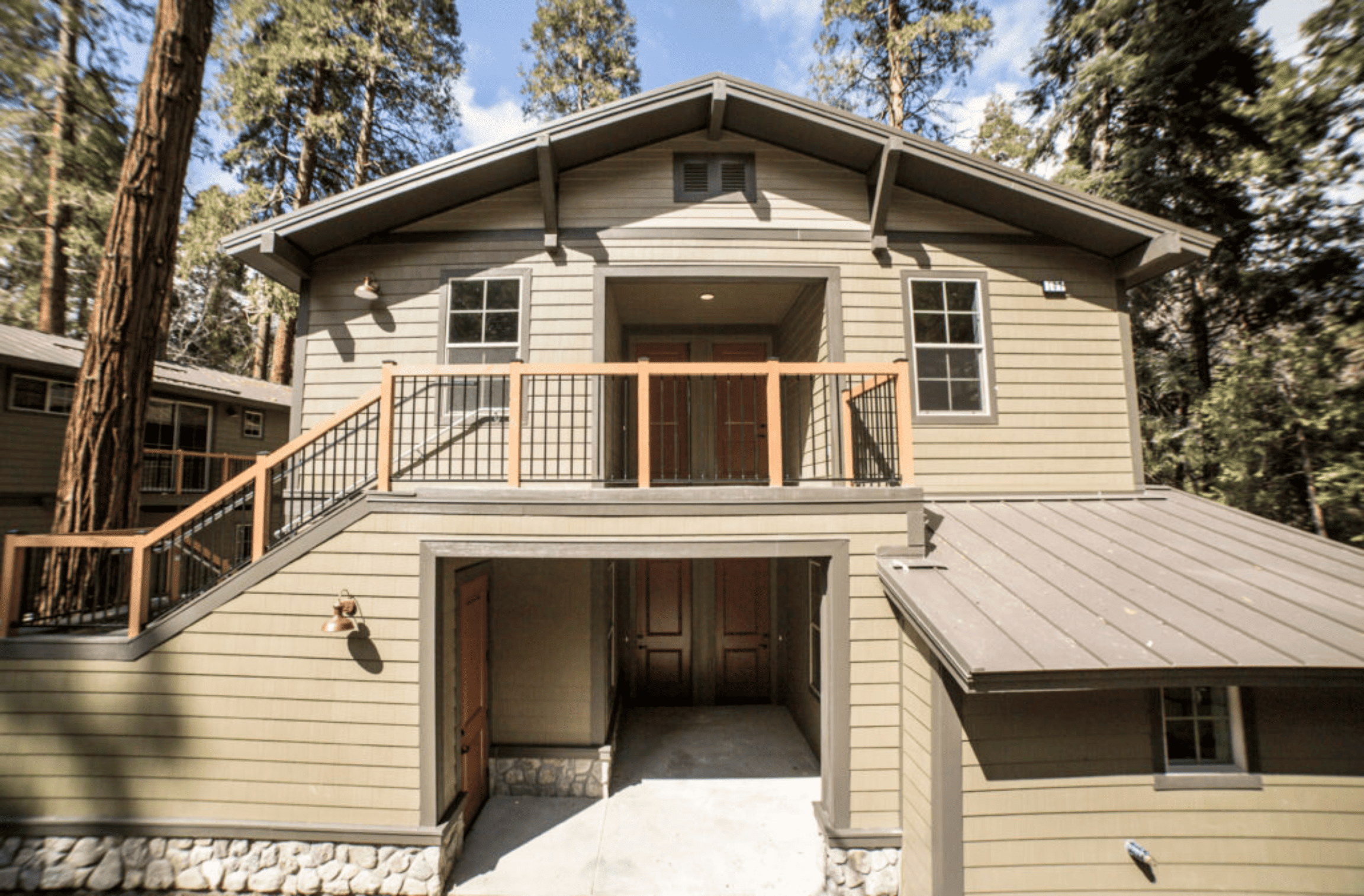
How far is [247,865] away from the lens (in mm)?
4164

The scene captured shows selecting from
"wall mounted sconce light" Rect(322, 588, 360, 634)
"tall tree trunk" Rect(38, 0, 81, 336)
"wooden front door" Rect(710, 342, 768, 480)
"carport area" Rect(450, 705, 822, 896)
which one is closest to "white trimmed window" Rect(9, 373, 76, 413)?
"tall tree trunk" Rect(38, 0, 81, 336)

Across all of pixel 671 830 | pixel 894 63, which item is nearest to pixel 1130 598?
pixel 671 830

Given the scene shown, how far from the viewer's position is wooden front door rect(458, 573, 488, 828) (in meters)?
4.82

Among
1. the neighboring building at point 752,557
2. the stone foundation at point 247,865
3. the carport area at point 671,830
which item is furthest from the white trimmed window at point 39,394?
the carport area at point 671,830

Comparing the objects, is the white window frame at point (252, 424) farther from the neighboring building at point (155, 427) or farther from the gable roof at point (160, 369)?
the gable roof at point (160, 369)

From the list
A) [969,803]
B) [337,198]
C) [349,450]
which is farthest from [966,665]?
[337,198]

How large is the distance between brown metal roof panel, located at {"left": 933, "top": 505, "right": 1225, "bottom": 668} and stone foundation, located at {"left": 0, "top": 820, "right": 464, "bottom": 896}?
492 cm

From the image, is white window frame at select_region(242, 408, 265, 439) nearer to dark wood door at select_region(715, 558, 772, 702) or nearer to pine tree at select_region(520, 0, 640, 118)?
pine tree at select_region(520, 0, 640, 118)

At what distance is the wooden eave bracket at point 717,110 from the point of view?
5.54 m

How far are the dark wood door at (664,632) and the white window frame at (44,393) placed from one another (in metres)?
10.6

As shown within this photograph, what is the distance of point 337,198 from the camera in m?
5.35

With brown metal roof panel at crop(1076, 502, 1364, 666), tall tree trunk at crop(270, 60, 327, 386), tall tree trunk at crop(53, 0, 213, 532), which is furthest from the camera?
tall tree trunk at crop(270, 60, 327, 386)

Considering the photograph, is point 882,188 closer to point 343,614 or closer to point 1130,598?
point 1130,598

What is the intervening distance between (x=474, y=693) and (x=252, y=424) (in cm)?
1390
